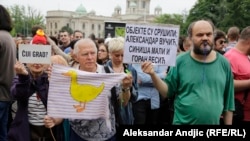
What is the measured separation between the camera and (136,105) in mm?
6109

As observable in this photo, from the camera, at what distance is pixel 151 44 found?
4.27 meters

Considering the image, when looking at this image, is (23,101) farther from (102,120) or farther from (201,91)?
(201,91)

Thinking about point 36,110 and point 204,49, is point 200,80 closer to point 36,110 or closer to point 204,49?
point 204,49

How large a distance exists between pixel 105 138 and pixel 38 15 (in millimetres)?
72864

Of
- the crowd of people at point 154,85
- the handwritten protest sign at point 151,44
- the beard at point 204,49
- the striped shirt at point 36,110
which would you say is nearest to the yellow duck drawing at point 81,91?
the crowd of people at point 154,85

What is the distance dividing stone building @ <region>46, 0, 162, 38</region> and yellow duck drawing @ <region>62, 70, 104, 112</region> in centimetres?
11505

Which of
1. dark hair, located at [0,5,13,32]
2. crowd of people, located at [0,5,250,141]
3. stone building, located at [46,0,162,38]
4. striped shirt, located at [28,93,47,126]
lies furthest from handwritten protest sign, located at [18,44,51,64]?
stone building, located at [46,0,162,38]

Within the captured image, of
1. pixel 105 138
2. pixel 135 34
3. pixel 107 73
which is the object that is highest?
pixel 135 34

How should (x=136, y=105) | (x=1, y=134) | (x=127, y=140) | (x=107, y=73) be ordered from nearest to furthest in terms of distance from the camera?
(x=127, y=140)
(x=107, y=73)
(x=1, y=134)
(x=136, y=105)

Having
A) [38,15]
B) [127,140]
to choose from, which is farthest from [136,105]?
[38,15]

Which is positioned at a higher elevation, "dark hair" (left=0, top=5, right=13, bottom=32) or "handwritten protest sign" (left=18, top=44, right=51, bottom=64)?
"dark hair" (left=0, top=5, right=13, bottom=32)

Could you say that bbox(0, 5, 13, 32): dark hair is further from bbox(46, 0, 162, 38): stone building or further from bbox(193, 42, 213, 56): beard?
bbox(46, 0, 162, 38): stone building

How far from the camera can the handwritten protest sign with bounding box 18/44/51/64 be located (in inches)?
168

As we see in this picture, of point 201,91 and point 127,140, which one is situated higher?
point 201,91
